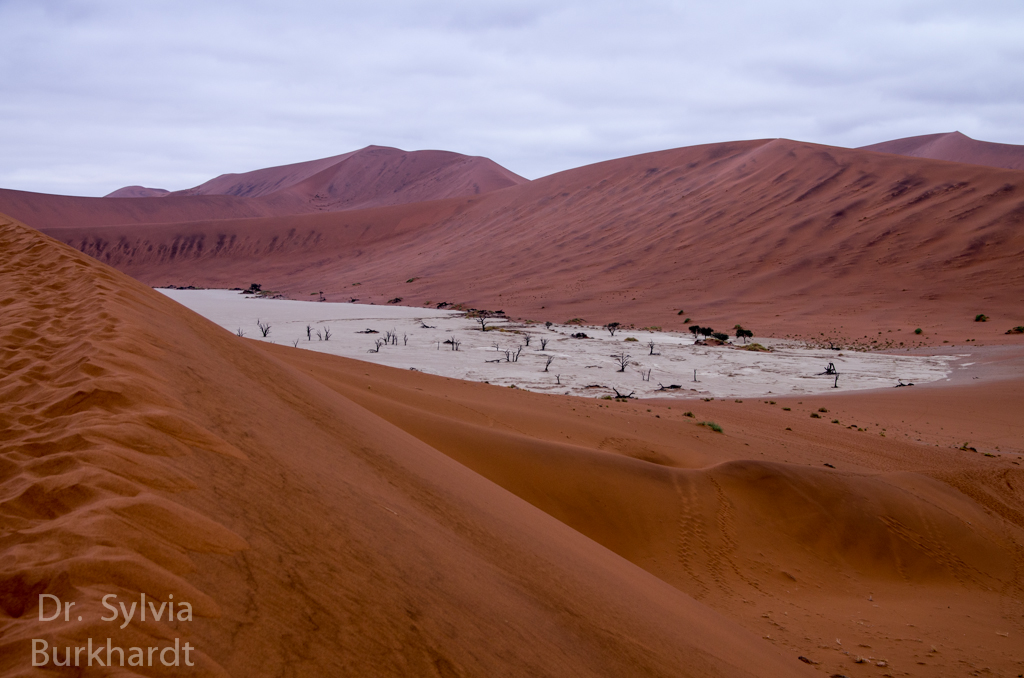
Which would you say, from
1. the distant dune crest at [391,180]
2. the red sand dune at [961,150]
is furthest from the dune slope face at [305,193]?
the red sand dune at [961,150]

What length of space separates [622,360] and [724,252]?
2481cm

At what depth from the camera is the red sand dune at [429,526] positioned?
6.52ft

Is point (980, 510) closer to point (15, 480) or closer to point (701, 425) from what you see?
point (701, 425)

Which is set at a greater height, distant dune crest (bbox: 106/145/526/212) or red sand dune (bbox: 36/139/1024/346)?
distant dune crest (bbox: 106/145/526/212)

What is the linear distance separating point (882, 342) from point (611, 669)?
25.8 m

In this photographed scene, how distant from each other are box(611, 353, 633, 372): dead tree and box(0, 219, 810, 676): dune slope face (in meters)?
13.0

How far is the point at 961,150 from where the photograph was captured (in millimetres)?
94188

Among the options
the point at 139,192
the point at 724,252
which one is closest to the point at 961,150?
the point at 724,252

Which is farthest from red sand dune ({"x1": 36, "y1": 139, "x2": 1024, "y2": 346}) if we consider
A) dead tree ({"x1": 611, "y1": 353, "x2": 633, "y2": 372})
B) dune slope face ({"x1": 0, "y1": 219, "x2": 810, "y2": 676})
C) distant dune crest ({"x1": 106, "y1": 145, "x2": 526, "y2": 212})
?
distant dune crest ({"x1": 106, "y1": 145, "x2": 526, "y2": 212})

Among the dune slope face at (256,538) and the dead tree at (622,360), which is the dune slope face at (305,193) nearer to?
the dead tree at (622,360)

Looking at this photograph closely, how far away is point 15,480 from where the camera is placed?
A: 2.14m

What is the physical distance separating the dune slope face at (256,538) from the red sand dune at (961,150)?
3882 inches

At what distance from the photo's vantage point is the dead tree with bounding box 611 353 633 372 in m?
17.6

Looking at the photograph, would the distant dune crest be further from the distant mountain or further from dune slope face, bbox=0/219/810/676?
dune slope face, bbox=0/219/810/676
